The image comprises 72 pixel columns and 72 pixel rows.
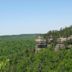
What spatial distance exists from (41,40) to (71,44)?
20354 millimetres

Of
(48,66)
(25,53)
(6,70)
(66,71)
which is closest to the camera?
(66,71)

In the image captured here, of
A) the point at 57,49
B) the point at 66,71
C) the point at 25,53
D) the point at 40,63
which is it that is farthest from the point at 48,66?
the point at 25,53

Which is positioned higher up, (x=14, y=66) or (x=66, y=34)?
(x=66, y=34)

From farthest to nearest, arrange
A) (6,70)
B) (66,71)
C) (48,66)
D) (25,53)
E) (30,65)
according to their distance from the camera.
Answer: (25,53) < (6,70) < (30,65) < (48,66) < (66,71)

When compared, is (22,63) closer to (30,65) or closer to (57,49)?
(30,65)

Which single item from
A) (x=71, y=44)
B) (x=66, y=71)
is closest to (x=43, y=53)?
(x=71, y=44)

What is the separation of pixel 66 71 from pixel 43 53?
3076 centimetres

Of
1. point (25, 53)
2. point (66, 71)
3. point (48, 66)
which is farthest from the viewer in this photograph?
point (25, 53)

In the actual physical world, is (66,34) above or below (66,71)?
above

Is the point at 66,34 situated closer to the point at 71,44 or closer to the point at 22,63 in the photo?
the point at 71,44

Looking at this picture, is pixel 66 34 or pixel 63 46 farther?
pixel 66 34

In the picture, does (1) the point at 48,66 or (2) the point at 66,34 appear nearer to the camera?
(1) the point at 48,66

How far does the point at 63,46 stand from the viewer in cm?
14350

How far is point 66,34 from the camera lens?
526 ft
